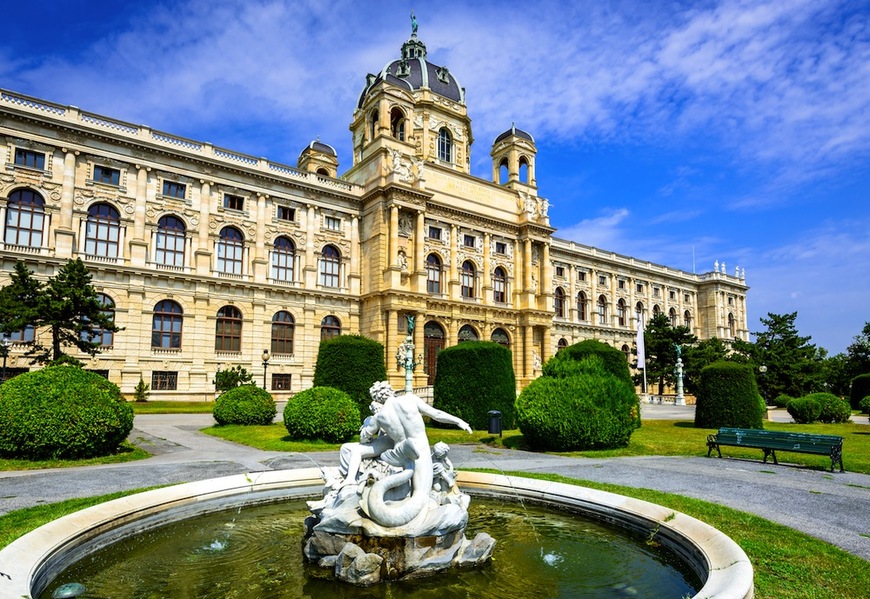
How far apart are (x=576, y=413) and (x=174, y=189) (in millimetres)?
30113

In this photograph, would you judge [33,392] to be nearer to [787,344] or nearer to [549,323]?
[549,323]

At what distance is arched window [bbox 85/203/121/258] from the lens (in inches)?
1228

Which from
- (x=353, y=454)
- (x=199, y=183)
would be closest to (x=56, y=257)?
(x=199, y=183)

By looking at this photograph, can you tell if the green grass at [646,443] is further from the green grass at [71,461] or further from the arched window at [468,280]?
the arched window at [468,280]

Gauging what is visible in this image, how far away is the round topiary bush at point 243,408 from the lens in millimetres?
20984

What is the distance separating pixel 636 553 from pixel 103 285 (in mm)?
33282

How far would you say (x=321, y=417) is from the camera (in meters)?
16.6

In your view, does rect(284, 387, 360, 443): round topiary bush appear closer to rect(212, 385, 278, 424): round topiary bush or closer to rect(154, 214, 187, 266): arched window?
rect(212, 385, 278, 424): round topiary bush

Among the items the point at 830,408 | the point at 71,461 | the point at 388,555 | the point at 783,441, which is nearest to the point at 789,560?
the point at 388,555

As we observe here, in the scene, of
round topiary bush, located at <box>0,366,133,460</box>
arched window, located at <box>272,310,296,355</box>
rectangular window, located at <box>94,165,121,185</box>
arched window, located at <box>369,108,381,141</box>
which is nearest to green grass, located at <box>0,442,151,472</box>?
round topiary bush, located at <box>0,366,133,460</box>

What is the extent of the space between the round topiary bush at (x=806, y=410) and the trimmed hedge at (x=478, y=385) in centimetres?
1850

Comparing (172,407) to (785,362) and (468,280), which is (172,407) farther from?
(785,362)

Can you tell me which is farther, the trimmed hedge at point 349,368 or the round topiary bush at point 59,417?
the trimmed hedge at point 349,368

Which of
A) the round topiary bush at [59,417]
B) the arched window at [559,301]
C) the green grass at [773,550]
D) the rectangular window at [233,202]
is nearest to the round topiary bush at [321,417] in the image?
the round topiary bush at [59,417]
